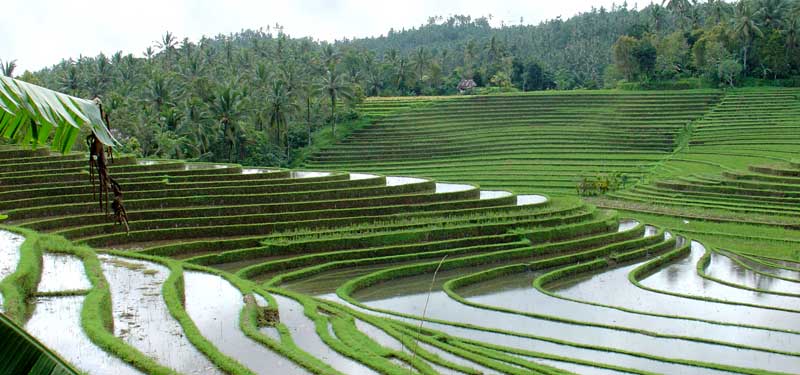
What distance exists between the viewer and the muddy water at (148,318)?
9.15 m

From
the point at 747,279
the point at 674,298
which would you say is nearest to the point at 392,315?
the point at 674,298

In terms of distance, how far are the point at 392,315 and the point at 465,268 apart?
4890 mm

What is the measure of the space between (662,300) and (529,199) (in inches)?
369

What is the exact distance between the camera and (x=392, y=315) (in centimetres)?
1509

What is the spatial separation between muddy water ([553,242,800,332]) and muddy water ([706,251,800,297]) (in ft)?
2.23

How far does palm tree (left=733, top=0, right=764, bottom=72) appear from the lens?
50938mm

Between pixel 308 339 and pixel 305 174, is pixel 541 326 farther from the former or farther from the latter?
pixel 305 174

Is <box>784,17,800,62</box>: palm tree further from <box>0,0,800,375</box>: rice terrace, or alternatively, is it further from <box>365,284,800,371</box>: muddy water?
<box>365,284,800,371</box>: muddy water

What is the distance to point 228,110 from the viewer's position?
3762 centimetres

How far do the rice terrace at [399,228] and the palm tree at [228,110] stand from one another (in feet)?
0.36

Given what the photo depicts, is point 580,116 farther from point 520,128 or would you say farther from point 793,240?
point 793,240

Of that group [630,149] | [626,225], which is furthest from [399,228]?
[630,149]

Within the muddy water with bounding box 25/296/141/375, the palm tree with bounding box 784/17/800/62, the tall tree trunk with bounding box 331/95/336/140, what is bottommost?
the muddy water with bounding box 25/296/141/375

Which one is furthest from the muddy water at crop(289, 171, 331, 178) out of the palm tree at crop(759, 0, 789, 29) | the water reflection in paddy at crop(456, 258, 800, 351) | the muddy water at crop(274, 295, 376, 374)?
the palm tree at crop(759, 0, 789, 29)
